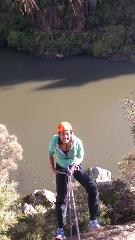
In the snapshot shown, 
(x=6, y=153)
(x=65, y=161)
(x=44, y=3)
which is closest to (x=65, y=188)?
(x=65, y=161)

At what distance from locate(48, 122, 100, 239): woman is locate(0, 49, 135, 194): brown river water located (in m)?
11.3

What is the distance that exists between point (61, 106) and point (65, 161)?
66.9ft

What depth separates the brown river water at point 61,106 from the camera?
1906cm

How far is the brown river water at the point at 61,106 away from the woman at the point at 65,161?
1132 centimetres

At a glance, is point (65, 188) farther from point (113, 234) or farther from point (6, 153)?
point (6, 153)

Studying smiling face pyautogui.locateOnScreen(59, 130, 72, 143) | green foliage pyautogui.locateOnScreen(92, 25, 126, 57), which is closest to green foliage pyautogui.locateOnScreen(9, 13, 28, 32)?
green foliage pyautogui.locateOnScreen(92, 25, 126, 57)

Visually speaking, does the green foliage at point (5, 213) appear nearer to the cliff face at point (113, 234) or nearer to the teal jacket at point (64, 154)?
the cliff face at point (113, 234)

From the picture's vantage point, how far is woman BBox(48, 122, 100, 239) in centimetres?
551

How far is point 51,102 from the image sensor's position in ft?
88.4

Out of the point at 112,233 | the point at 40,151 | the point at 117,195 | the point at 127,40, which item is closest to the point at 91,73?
the point at 127,40

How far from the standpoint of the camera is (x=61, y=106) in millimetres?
26062

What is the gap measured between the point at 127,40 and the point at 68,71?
5.80 m

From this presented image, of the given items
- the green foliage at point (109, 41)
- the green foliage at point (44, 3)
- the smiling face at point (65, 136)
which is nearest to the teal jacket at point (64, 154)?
the smiling face at point (65, 136)

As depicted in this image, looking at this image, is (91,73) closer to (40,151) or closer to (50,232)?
(40,151)
